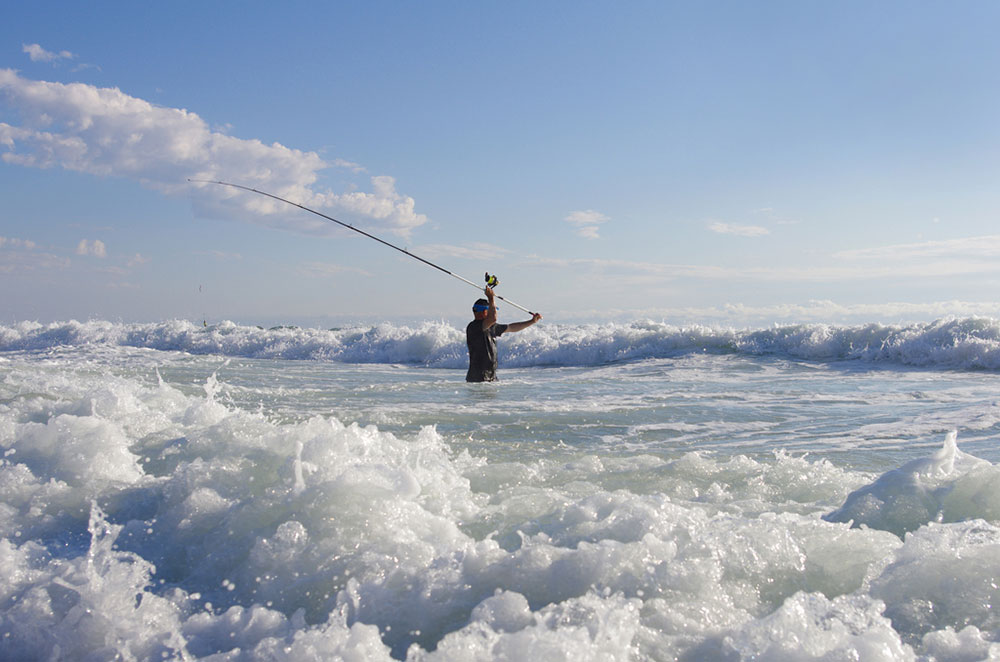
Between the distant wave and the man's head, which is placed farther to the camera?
the distant wave

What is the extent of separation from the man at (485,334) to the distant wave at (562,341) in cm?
782

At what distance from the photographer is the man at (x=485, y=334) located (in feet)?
37.1

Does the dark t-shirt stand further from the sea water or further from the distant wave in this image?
the distant wave

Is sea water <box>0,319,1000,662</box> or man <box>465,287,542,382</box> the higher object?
man <box>465,287,542,382</box>

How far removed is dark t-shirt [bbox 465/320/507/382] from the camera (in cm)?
1141

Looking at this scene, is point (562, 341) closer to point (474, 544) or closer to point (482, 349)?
point (482, 349)

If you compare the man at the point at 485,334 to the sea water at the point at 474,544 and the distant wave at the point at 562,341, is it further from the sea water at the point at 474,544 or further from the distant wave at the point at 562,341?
the distant wave at the point at 562,341

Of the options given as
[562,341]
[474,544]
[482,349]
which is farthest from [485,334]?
[562,341]

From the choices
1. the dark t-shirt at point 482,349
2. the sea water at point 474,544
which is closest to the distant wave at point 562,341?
the dark t-shirt at point 482,349

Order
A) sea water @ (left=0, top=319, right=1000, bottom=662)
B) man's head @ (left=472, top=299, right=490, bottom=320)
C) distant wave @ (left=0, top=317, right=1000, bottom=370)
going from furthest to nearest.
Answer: distant wave @ (left=0, top=317, right=1000, bottom=370), man's head @ (left=472, top=299, right=490, bottom=320), sea water @ (left=0, top=319, right=1000, bottom=662)

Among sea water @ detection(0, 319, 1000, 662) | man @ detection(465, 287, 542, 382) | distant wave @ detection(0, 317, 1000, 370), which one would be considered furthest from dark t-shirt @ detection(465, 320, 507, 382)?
distant wave @ detection(0, 317, 1000, 370)

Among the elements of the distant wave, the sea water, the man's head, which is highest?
the man's head

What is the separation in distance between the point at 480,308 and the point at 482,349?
740mm

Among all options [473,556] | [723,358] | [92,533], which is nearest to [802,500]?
[473,556]
